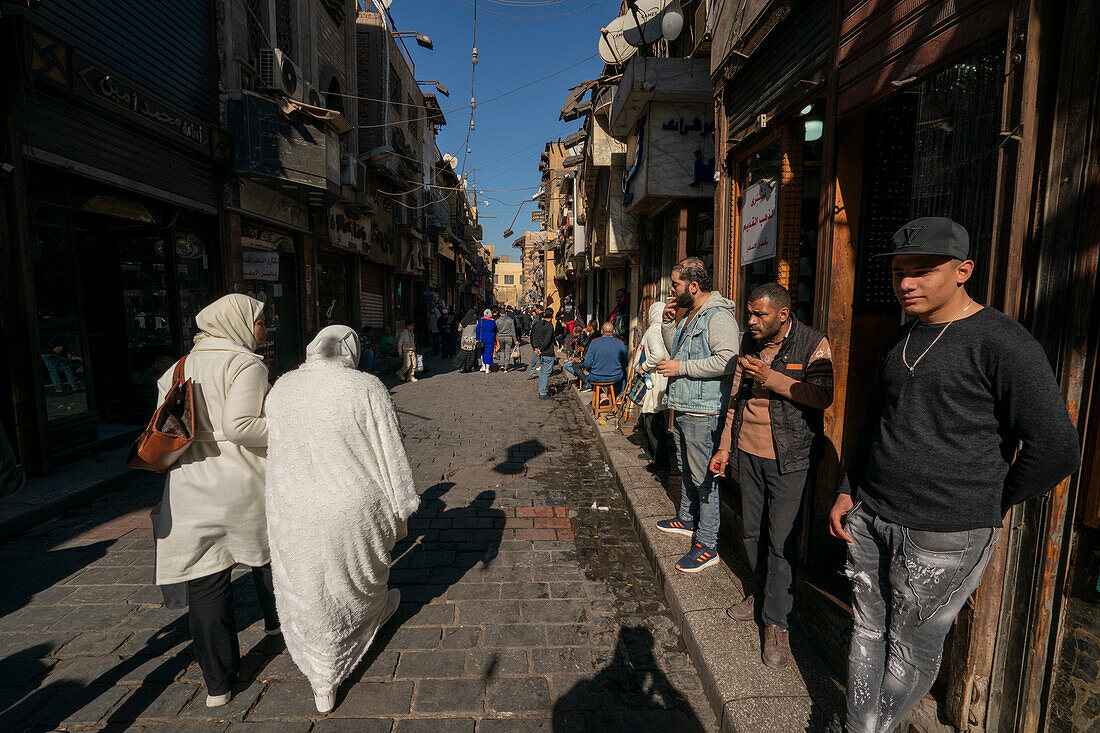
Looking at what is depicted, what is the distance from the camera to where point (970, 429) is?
1.82 m

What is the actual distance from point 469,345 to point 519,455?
8.89 metres

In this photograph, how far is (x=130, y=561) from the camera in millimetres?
4305

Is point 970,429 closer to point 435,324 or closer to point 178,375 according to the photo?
point 178,375

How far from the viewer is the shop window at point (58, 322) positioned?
21.1ft

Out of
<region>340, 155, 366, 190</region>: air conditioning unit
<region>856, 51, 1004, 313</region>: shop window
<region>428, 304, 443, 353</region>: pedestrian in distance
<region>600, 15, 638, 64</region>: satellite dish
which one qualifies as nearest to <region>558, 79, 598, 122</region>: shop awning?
<region>600, 15, 638, 64</region>: satellite dish

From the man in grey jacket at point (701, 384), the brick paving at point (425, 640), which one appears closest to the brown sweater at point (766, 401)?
the man in grey jacket at point (701, 384)

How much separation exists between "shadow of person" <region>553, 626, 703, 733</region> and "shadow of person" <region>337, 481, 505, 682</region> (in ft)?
3.92

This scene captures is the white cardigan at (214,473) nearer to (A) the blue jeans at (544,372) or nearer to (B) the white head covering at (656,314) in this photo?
(B) the white head covering at (656,314)

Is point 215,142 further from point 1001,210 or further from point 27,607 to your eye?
point 1001,210


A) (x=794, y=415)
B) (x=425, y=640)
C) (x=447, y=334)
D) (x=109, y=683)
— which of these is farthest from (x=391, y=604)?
(x=447, y=334)

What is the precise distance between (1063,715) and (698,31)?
864 centimetres

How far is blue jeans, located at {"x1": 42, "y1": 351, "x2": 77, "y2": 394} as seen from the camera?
6.50 metres

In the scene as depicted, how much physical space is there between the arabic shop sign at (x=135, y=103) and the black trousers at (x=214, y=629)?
7157mm

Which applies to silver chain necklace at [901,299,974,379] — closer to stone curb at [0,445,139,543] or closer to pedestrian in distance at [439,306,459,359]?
stone curb at [0,445,139,543]
